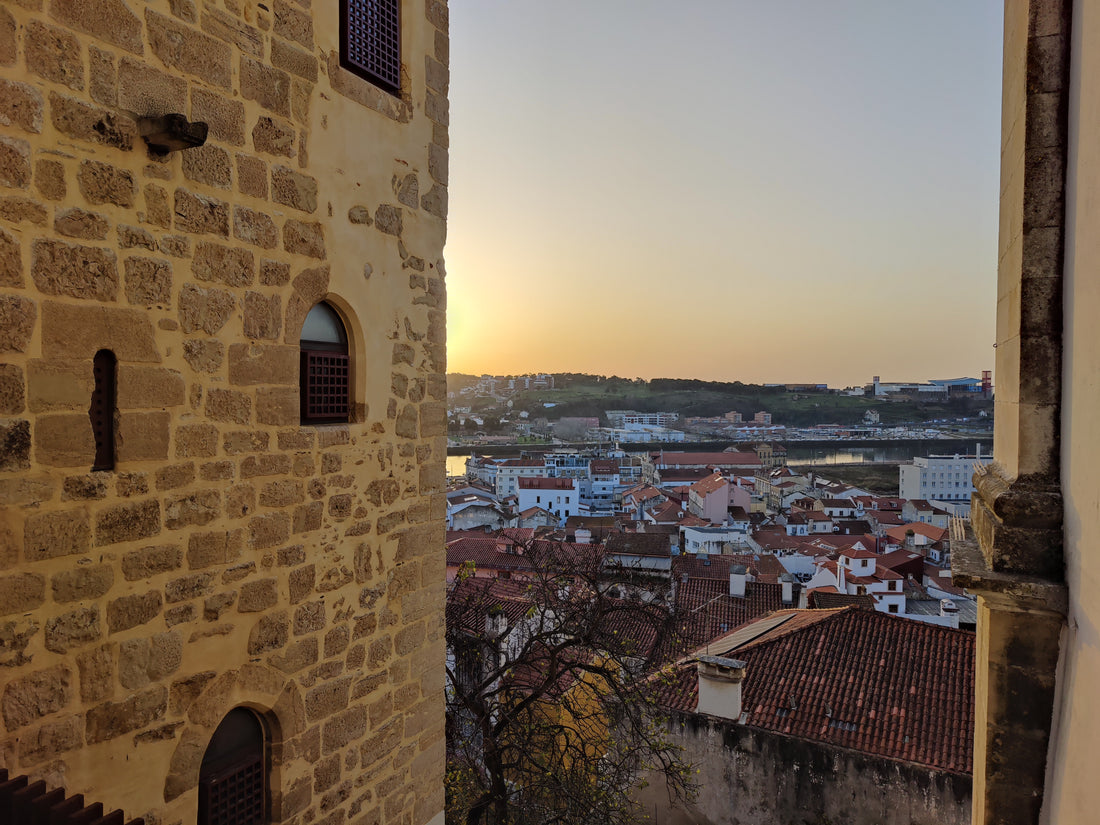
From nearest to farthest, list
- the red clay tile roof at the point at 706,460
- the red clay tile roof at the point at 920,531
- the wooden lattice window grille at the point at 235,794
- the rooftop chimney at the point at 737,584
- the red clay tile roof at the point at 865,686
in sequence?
the wooden lattice window grille at the point at 235,794 < the red clay tile roof at the point at 865,686 < the rooftop chimney at the point at 737,584 < the red clay tile roof at the point at 920,531 < the red clay tile roof at the point at 706,460

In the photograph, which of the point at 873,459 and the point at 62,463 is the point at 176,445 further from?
the point at 873,459

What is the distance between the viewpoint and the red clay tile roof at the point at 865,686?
9.67m

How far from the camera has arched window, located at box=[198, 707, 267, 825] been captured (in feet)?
8.77

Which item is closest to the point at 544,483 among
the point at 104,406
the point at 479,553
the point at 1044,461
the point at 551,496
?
the point at 551,496

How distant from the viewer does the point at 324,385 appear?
10.3 ft

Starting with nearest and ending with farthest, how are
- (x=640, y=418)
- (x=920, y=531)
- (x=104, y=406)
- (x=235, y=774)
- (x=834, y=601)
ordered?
(x=104, y=406)
(x=235, y=774)
(x=834, y=601)
(x=920, y=531)
(x=640, y=418)

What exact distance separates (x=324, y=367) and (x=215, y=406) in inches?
24.4

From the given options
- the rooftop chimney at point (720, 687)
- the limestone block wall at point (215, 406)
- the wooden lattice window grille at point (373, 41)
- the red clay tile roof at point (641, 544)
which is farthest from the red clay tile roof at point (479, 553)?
the wooden lattice window grille at point (373, 41)

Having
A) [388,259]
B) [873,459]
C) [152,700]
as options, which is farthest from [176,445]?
[873,459]

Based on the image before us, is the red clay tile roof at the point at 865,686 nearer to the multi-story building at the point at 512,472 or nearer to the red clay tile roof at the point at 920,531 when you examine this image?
the red clay tile roof at the point at 920,531

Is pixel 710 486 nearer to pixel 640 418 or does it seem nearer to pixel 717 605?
pixel 717 605

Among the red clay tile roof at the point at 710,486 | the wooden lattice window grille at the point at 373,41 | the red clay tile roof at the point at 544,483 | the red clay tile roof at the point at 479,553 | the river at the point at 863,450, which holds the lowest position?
the river at the point at 863,450

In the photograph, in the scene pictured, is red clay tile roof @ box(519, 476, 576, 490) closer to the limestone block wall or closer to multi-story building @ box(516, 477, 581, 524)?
multi-story building @ box(516, 477, 581, 524)

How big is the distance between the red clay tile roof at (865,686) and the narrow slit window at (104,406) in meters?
9.15
